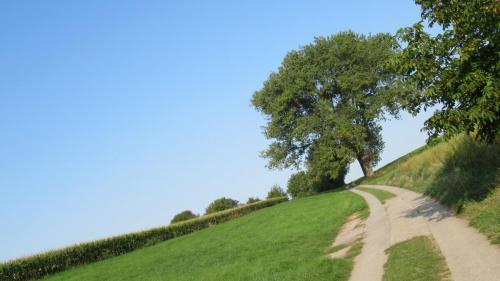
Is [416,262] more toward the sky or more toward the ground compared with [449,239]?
more toward the ground

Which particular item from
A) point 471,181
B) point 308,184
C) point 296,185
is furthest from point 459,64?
point 296,185

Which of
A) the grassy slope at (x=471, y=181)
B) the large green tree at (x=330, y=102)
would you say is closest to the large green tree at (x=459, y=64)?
the grassy slope at (x=471, y=181)

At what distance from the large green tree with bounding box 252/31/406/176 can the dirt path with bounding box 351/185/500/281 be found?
34031 mm

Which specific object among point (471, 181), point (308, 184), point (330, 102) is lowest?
point (471, 181)

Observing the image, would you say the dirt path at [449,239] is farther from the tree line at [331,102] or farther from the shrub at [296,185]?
the shrub at [296,185]

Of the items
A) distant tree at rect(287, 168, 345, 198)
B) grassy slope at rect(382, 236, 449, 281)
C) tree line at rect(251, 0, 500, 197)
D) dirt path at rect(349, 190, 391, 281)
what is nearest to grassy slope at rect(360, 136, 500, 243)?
grassy slope at rect(382, 236, 449, 281)

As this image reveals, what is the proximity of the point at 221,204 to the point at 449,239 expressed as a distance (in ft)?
303

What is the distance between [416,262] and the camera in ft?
36.3

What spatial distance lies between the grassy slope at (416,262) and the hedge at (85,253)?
35.2 meters

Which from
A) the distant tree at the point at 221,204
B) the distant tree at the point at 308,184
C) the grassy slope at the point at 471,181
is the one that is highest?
the distant tree at the point at 221,204

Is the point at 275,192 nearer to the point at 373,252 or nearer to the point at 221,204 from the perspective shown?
the point at 221,204

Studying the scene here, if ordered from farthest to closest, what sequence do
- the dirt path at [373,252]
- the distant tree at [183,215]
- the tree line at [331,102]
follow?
the distant tree at [183,215] → the tree line at [331,102] → the dirt path at [373,252]

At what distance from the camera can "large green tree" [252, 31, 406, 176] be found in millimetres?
54688

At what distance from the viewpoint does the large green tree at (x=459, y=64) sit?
35.9ft
